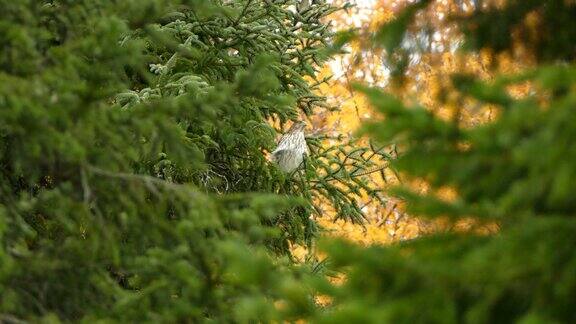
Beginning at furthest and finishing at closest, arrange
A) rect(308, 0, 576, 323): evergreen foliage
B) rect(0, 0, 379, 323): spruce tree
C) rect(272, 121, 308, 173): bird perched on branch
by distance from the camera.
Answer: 1. rect(272, 121, 308, 173): bird perched on branch
2. rect(0, 0, 379, 323): spruce tree
3. rect(308, 0, 576, 323): evergreen foliage

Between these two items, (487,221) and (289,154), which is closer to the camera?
(487,221)

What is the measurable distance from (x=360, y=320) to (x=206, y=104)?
1236mm

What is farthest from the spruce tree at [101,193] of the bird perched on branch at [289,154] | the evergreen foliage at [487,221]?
the bird perched on branch at [289,154]

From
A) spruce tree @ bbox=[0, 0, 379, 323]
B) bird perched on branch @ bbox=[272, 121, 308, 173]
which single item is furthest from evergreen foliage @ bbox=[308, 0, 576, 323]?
bird perched on branch @ bbox=[272, 121, 308, 173]

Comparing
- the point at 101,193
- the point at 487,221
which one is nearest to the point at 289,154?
the point at 101,193

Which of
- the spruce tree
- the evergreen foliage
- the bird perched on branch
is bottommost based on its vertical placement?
the spruce tree

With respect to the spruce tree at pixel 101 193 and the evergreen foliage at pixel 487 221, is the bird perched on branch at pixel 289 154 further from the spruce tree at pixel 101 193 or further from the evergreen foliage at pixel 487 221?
the evergreen foliage at pixel 487 221

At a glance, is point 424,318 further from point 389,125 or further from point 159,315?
point 159,315

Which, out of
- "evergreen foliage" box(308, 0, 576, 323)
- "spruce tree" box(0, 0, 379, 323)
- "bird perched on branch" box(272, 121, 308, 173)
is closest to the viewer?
"evergreen foliage" box(308, 0, 576, 323)

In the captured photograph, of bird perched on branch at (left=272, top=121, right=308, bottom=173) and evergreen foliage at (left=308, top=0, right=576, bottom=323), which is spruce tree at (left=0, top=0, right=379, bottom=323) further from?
bird perched on branch at (left=272, top=121, right=308, bottom=173)

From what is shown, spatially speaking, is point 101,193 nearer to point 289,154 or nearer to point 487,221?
point 487,221

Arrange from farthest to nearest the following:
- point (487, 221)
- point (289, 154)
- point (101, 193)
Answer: point (289, 154)
point (101, 193)
point (487, 221)

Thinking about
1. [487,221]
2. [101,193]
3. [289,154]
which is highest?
[289,154]

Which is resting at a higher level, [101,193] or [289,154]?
[289,154]
